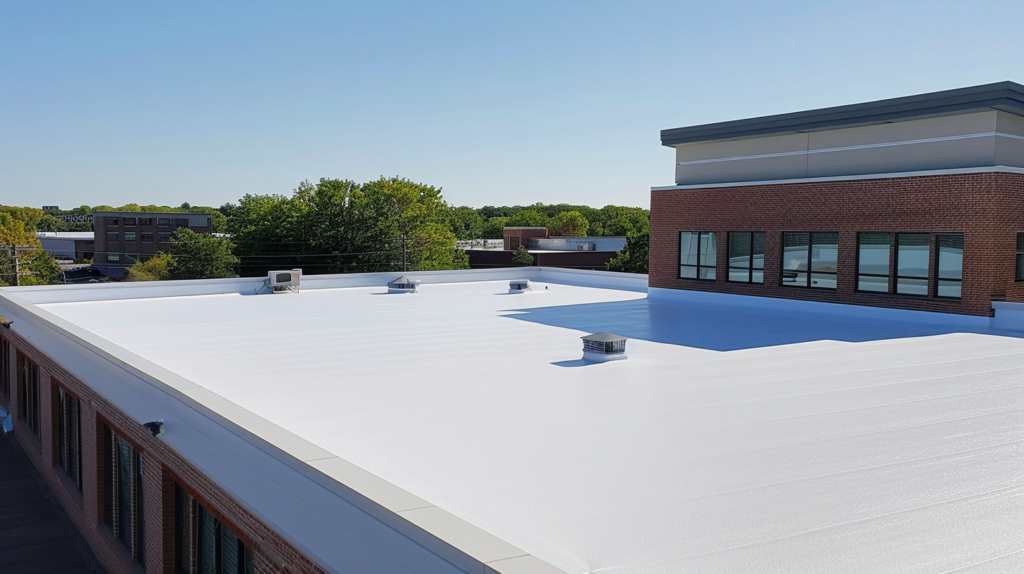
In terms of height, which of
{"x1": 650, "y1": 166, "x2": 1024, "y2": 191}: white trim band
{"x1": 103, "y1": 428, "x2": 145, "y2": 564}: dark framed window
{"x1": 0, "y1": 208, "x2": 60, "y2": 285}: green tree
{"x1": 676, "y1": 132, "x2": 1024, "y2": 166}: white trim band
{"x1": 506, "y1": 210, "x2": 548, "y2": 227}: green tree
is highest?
{"x1": 506, "y1": 210, "x2": 548, "y2": 227}: green tree

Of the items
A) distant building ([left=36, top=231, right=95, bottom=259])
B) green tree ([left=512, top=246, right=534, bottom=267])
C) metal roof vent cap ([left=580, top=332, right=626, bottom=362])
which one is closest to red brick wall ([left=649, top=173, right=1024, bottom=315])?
metal roof vent cap ([left=580, top=332, right=626, bottom=362])

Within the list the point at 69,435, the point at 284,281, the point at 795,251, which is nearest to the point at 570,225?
the point at 284,281

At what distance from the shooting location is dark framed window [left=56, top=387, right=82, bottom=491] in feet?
56.3

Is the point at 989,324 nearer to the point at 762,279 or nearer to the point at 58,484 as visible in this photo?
the point at 762,279

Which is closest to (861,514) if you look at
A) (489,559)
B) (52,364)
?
(489,559)

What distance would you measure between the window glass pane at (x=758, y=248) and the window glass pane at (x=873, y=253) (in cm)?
297

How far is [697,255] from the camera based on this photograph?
987 inches

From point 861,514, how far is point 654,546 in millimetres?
1910

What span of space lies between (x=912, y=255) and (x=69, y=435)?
19.5 meters

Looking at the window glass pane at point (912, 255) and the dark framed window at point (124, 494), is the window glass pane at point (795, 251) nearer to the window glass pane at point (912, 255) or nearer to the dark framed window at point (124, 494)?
the window glass pane at point (912, 255)

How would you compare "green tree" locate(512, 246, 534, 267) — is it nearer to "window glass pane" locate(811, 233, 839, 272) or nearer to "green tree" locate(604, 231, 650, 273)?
"green tree" locate(604, 231, 650, 273)

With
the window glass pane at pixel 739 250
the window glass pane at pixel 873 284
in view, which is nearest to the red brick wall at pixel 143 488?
the window glass pane at pixel 873 284

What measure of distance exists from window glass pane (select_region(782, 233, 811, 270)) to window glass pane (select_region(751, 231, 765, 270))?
0.68 metres

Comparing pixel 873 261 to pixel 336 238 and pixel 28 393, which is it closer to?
pixel 28 393
